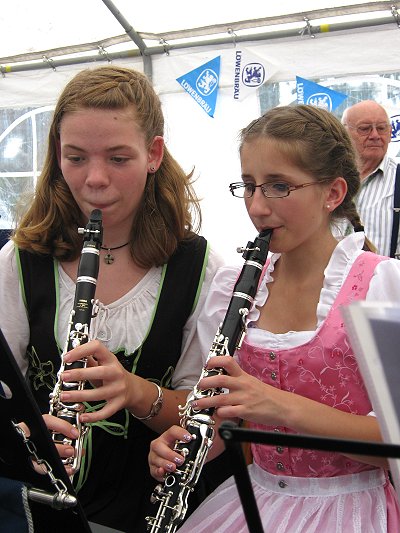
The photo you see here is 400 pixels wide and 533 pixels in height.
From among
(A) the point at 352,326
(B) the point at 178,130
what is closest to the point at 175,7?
(B) the point at 178,130

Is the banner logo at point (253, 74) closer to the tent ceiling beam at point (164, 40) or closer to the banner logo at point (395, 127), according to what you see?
the tent ceiling beam at point (164, 40)

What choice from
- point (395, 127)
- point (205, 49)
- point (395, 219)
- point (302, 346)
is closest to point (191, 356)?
point (302, 346)

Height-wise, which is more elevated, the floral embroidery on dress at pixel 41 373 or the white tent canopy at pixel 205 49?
the white tent canopy at pixel 205 49

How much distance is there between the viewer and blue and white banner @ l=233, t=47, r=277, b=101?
364 centimetres

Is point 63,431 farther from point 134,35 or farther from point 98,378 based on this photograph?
point 134,35

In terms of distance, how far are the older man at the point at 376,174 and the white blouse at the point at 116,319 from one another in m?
1.76

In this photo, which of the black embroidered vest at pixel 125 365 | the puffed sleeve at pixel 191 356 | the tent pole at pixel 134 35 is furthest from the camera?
the tent pole at pixel 134 35

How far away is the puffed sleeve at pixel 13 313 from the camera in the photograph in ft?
5.05

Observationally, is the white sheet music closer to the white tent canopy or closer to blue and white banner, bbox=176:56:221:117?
the white tent canopy

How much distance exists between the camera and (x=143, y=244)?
1.59 m

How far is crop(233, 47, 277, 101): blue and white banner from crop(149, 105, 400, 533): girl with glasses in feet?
7.36

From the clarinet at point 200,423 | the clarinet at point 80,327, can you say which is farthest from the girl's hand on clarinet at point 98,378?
the clarinet at point 200,423

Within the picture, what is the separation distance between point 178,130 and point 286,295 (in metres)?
2.75

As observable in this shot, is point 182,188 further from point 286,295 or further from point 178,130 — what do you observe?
point 178,130
